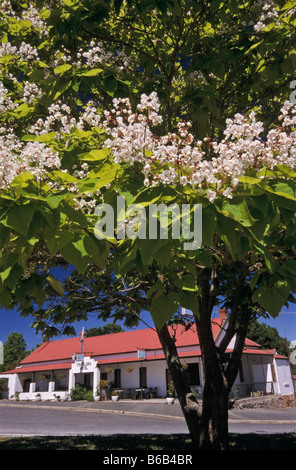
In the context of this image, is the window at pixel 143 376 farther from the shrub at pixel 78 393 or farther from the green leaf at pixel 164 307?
the green leaf at pixel 164 307

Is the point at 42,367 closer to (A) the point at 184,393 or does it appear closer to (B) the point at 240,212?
(A) the point at 184,393

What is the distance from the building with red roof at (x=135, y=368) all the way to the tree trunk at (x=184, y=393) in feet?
67.6

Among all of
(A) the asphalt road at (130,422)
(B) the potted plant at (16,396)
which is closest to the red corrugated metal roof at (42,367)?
(B) the potted plant at (16,396)

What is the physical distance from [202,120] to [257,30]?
138 centimetres

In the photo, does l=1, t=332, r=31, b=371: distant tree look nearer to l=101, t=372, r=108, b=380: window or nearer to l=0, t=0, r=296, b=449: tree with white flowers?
l=101, t=372, r=108, b=380: window

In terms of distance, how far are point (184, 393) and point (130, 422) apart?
1241 centimetres

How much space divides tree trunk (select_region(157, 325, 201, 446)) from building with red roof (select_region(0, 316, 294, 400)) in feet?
67.6

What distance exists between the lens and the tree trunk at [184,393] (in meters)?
8.79

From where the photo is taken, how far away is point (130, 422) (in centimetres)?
1988

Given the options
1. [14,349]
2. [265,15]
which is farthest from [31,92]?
[14,349]
